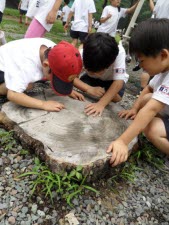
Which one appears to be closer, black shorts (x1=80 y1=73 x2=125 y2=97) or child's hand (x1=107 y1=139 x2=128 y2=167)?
child's hand (x1=107 y1=139 x2=128 y2=167)

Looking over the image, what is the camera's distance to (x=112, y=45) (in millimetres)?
2146

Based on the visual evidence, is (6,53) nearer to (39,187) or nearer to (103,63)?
(103,63)

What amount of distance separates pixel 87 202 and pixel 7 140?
2.64 feet

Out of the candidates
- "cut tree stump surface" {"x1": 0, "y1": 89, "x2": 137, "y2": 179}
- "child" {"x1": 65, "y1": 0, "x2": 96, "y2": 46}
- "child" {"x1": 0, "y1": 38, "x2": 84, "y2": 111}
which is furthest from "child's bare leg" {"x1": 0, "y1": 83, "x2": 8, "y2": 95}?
"child" {"x1": 65, "y1": 0, "x2": 96, "y2": 46}

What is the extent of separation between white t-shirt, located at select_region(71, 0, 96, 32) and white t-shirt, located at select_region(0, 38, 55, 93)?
10.1 feet

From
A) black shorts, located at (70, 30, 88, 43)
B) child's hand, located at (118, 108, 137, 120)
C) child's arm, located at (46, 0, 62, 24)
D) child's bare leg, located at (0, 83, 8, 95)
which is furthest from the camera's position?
black shorts, located at (70, 30, 88, 43)

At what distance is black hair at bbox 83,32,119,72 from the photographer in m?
2.07

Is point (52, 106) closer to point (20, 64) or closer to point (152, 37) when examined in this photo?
point (20, 64)

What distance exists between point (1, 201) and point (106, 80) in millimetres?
1634

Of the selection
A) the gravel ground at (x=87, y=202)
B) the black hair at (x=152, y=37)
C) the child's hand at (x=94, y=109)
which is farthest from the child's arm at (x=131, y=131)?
the child's hand at (x=94, y=109)

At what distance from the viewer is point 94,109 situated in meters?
2.31

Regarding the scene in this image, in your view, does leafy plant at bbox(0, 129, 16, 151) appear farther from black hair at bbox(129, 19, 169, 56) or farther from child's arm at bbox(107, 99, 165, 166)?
black hair at bbox(129, 19, 169, 56)

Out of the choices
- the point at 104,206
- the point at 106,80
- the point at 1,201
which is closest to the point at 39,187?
the point at 1,201

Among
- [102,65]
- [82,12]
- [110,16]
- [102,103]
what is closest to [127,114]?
[102,103]
